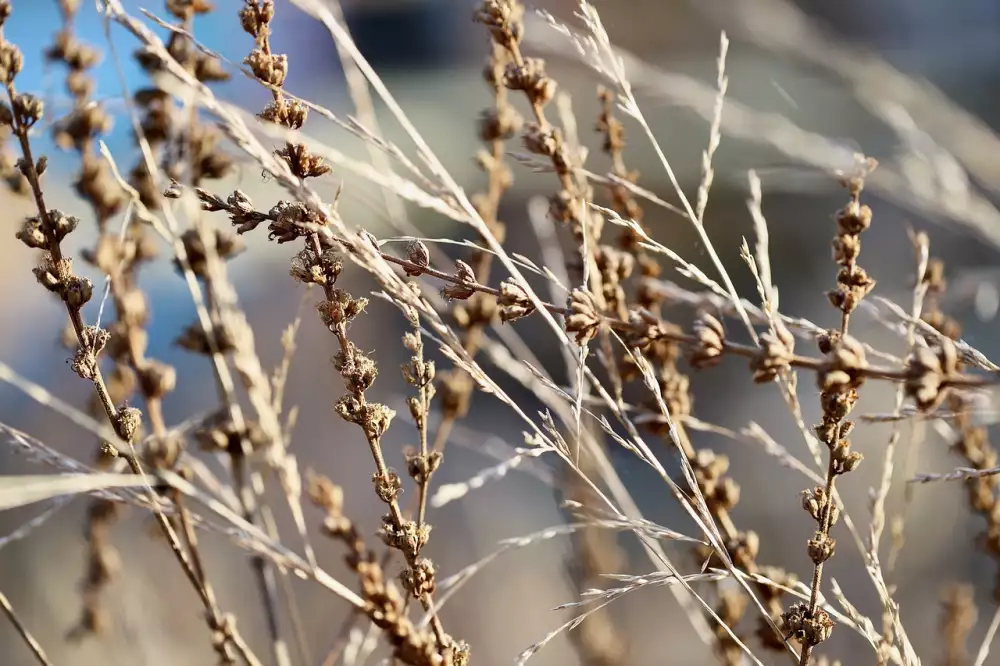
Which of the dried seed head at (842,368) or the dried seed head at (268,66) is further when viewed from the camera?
the dried seed head at (268,66)

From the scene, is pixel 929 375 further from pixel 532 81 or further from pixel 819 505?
pixel 532 81

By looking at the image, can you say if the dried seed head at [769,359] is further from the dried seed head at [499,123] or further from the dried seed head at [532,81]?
the dried seed head at [499,123]

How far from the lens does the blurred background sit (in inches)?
23.2

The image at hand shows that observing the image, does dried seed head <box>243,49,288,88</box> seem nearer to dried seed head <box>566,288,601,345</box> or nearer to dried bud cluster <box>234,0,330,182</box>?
dried bud cluster <box>234,0,330,182</box>

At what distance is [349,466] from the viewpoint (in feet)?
6.98

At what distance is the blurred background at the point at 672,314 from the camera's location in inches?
23.2

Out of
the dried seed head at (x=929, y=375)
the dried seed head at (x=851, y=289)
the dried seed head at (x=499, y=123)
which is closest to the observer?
the dried seed head at (x=929, y=375)

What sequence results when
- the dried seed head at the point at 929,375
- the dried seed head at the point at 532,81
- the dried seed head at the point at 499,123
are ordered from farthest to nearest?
the dried seed head at the point at 499,123
the dried seed head at the point at 532,81
the dried seed head at the point at 929,375

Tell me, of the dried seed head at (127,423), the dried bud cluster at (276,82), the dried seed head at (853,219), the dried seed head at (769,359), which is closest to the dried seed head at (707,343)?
the dried seed head at (769,359)

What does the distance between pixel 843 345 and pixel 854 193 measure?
0.45 feet

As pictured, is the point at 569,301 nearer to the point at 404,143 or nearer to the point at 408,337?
the point at 408,337

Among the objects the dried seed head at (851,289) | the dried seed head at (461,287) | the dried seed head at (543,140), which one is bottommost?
the dried seed head at (851,289)

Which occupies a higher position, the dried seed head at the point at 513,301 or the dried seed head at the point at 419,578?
the dried seed head at the point at 513,301

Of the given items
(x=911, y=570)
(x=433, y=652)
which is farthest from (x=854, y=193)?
(x=911, y=570)
